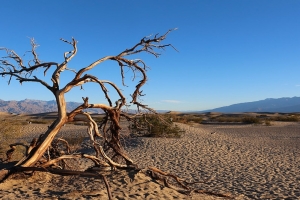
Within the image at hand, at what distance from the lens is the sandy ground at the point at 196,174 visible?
7.80 metres

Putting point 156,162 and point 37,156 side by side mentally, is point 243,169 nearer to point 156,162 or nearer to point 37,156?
point 156,162

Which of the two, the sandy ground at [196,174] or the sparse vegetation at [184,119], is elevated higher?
the sparse vegetation at [184,119]

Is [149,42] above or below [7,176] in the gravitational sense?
above

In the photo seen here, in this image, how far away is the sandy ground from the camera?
7797 mm

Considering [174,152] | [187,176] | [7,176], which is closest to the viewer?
[7,176]

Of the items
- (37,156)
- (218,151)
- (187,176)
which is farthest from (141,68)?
(218,151)

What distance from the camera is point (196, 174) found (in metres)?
12.1

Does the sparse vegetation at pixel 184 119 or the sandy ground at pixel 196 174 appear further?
the sparse vegetation at pixel 184 119

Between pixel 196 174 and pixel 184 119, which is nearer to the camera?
pixel 196 174

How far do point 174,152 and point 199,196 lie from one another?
29.4ft

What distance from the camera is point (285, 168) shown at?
13.2m

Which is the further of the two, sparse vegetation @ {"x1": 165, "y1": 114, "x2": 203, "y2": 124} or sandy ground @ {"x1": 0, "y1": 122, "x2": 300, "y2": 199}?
sparse vegetation @ {"x1": 165, "y1": 114, "x2": 203, "y2": 124}

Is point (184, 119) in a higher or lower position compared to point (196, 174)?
higher

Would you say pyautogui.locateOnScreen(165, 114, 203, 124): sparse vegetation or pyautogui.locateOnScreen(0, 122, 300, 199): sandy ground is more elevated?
pyautogui.locateOnScreen(165, 114, 203, 124): sparse vegetation
